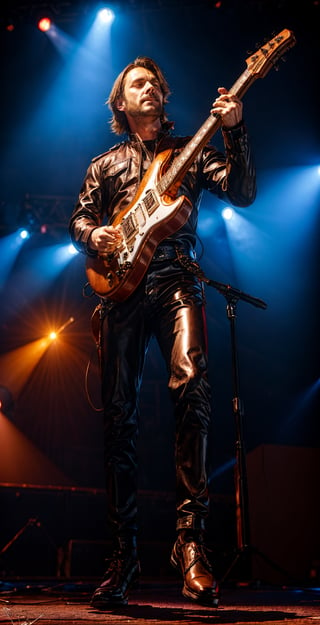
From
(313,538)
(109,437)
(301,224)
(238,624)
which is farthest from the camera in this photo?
(301,224)

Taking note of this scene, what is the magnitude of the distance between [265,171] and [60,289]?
408cm

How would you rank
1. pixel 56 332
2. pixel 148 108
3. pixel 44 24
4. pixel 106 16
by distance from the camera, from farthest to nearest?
pixel 56 332, pixel 106 16, pixel 44 24, pixel 148 108

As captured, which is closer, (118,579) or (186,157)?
(118,579)

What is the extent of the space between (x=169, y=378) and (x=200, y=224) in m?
7.00

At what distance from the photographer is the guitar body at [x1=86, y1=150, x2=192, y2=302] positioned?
2.72 meters

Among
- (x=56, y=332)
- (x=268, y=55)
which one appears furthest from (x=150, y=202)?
(x=56, y=332)

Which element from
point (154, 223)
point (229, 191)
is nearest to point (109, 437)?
point (154, 223)

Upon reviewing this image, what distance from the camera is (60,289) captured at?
10203 mm

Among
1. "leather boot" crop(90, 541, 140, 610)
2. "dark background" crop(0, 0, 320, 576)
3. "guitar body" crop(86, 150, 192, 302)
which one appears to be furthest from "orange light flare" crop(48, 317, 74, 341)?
"leather boot" crop(90, 541, 140, 610)

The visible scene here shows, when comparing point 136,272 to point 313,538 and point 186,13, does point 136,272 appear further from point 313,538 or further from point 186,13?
point 186,13

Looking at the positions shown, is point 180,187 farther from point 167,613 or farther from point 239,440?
point 167,613

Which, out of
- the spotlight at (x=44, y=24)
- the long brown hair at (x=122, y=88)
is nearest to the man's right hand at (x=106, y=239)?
the long brown hair at (x=122, y=88)

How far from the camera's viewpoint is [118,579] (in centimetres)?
237

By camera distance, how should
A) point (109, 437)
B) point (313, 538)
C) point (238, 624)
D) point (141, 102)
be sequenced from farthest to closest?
1. point (313, 538)
2. point (141, 102)
3. point (109, 437)
4. point (238, 624)
